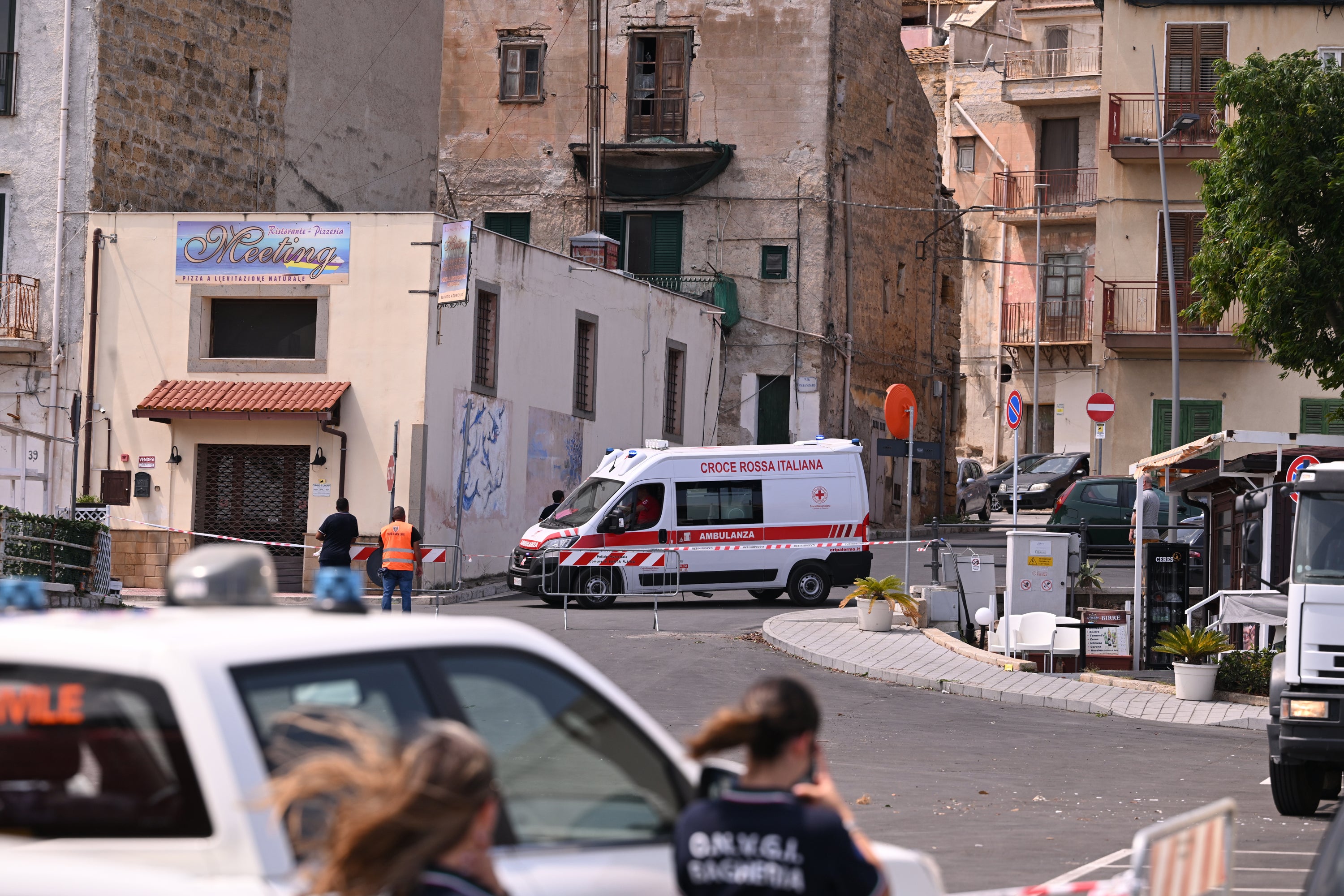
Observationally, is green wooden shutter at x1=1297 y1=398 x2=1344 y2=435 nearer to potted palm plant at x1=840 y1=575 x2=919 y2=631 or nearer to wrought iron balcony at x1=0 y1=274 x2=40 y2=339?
potted palm plant at x1=840 y1=575 x2=919 y2=631

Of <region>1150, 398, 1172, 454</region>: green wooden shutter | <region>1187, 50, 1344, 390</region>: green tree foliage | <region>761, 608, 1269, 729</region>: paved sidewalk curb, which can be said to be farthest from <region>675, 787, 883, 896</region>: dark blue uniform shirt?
<region>1150, 398, 1172, 454</region>: green wooden shutter

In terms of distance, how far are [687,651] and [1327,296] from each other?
8.56 m

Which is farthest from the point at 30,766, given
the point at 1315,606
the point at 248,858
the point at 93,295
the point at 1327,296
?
the point at 93,295

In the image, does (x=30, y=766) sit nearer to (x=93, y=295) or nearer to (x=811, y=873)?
(x=811, y=873)

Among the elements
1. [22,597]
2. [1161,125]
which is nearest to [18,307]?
[1161,125]

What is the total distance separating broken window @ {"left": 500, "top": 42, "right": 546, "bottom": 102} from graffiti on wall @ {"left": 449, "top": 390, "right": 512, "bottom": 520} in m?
14.6

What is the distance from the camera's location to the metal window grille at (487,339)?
31.3 meters

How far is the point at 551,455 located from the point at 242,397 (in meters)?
6.67

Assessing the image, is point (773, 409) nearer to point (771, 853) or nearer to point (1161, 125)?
point (1161, 125)

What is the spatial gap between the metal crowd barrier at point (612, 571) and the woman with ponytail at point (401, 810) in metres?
23.5

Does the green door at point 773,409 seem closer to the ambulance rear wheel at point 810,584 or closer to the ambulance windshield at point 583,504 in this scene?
the ambulance rear wheel at point 810,584

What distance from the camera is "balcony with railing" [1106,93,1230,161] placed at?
39.6m

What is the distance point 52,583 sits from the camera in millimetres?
19156

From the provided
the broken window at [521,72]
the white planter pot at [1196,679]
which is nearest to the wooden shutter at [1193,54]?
the broken window at [521,72]
